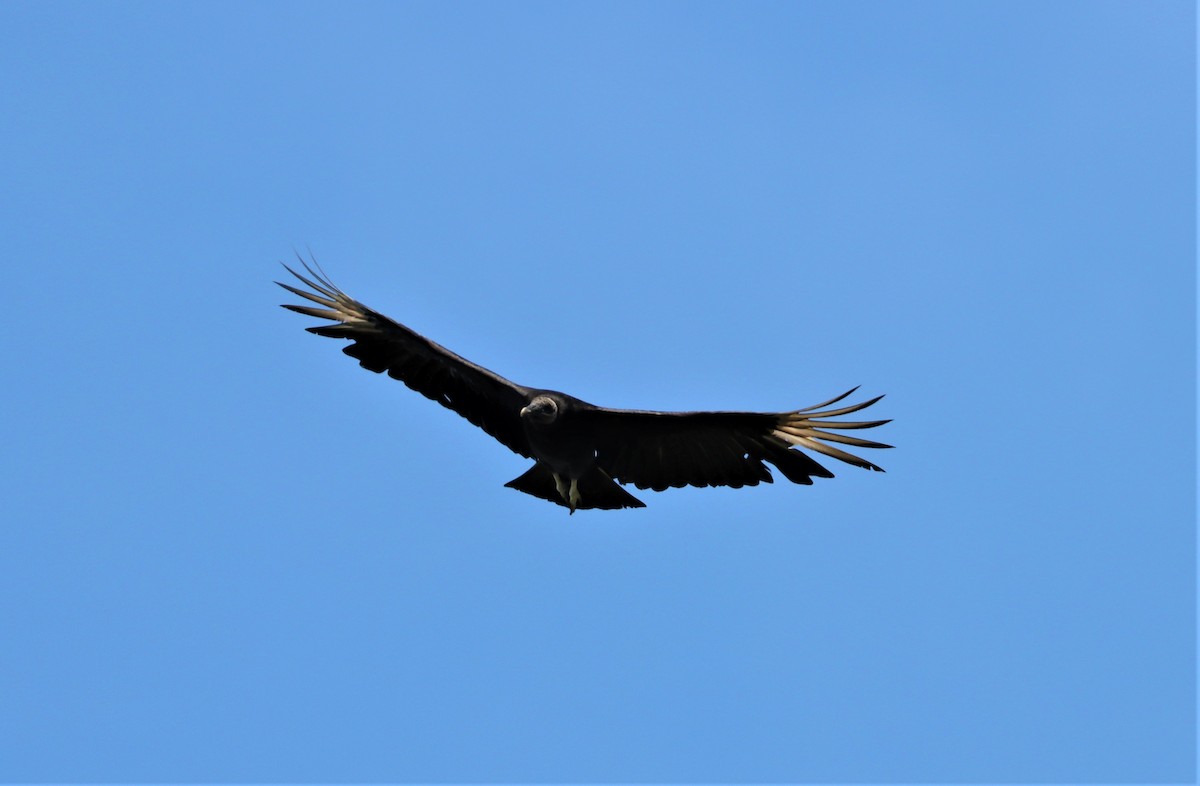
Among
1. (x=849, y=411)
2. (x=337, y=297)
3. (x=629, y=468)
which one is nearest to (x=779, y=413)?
(x=849, y=411)

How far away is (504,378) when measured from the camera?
13.9m

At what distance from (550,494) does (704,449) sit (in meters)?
1.72

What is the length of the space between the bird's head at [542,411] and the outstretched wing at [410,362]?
0.92m

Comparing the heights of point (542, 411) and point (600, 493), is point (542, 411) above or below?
above

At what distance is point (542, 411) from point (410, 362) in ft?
6.39

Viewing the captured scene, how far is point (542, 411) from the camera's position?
13.2 meters

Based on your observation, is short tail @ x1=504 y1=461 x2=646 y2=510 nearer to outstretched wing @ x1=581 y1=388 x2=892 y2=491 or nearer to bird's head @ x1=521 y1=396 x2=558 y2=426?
outstretched wing @ x1=581 y1=388 x2=892 y2=491

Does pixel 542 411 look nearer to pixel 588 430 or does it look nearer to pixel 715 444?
pixel 588 430

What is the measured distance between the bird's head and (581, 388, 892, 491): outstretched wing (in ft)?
1.16

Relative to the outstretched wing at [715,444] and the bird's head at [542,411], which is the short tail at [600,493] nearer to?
the outstretched wing at [715,444]

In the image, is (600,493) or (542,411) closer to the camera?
(542,411)

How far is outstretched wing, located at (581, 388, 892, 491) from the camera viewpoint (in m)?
12.9

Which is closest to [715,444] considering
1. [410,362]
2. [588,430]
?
[588,430]

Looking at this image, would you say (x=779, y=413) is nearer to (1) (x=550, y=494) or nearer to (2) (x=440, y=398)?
(1) (x=550, y=494)
